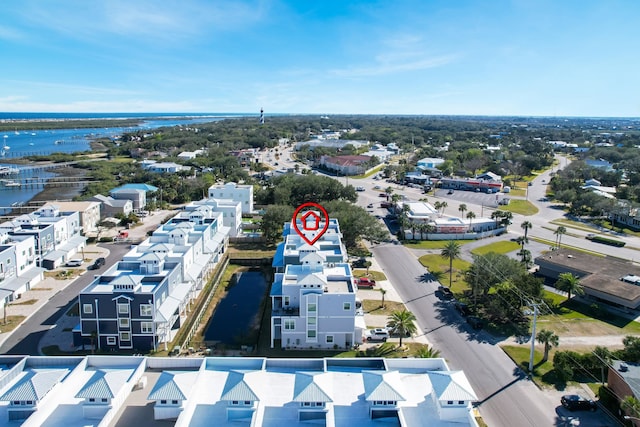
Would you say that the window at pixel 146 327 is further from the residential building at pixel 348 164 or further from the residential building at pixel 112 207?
the residential building at pixel 348 164

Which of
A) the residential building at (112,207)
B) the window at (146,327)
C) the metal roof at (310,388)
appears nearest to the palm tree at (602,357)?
the metal roof at (310,388)

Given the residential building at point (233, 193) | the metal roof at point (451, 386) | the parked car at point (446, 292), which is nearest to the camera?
the metal roof at point (451, 386)

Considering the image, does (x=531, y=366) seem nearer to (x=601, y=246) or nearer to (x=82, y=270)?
(x=601, y=246)

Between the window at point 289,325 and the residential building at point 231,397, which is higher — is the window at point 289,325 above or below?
below

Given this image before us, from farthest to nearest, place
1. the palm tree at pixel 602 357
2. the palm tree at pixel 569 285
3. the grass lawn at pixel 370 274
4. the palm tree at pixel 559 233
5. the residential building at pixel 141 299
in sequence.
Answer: the palm tree at pixel 559 233 < the grass lawn at pixel 370 274 < the palm tree at pixel 569 285 < the residential building at pixel 141 299 < the palm tree at pixel 602 357

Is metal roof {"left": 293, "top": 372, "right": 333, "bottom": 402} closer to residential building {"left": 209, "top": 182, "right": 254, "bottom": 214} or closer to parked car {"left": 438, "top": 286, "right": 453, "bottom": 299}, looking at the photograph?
parked car {"left": 438, "top": 286, "right": 453, "bottom": 299}

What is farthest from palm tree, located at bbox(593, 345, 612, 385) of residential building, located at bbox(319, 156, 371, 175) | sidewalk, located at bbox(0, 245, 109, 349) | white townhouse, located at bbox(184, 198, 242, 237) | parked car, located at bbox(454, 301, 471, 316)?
residential building, located at bbox(319, 156, 371, 175)

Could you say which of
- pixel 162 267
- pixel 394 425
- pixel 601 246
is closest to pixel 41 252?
pixel 162 267
